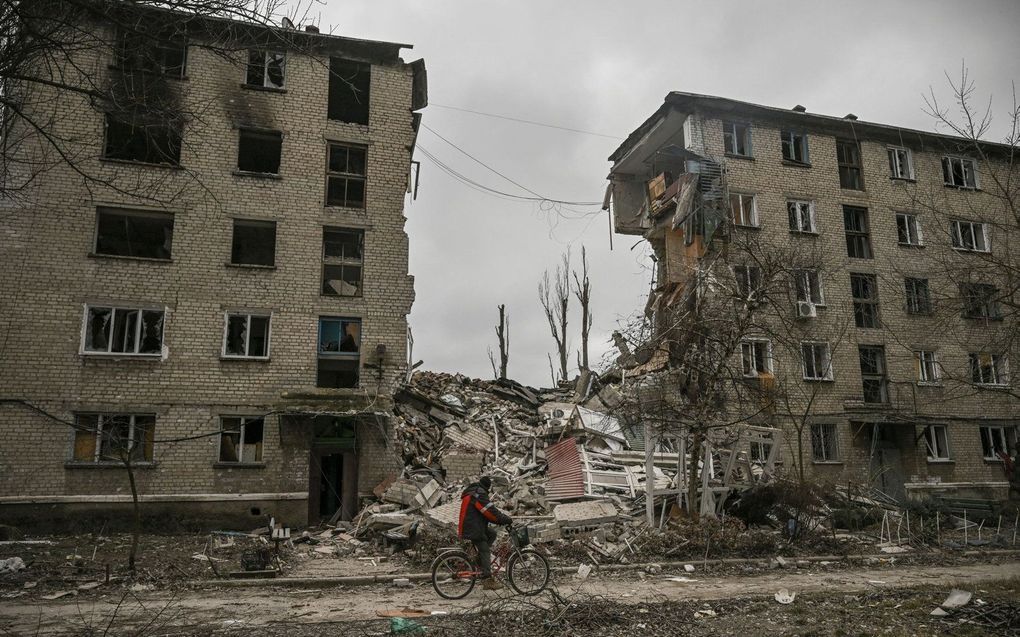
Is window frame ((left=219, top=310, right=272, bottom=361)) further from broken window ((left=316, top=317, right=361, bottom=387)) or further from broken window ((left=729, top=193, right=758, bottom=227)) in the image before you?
broken window ((left=729, top=193, right=758, bottom=227))

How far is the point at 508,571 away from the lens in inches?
382

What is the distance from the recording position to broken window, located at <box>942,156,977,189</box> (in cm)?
2583

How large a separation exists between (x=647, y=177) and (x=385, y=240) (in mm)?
13042

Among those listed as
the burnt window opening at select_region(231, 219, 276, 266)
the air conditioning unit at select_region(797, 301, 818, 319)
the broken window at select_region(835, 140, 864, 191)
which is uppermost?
the broken window at select_region(835, 140, 864, 191)

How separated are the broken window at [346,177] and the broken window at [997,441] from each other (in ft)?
76.6

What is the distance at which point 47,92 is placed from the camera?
16.7 m

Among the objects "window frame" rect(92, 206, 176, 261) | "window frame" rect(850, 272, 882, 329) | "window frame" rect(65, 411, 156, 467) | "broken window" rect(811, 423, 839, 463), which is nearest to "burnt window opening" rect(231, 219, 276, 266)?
"window frame" rect(92, 206, 176, 261)

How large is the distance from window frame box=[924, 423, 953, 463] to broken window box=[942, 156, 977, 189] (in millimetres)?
9836

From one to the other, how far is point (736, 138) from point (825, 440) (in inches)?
431

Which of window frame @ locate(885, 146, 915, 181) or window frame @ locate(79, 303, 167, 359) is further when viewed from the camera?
window frame @ locate(885, 146, 915, 181)

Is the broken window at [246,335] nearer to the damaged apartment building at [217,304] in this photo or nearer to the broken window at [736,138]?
the damaged apartment building at [217,304]

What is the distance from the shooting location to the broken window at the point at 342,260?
18.6 meters

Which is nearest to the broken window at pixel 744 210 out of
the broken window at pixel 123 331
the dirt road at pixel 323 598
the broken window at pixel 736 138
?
the broken window at pixel 736 138

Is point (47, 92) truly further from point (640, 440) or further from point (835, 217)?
point (835, 217)
